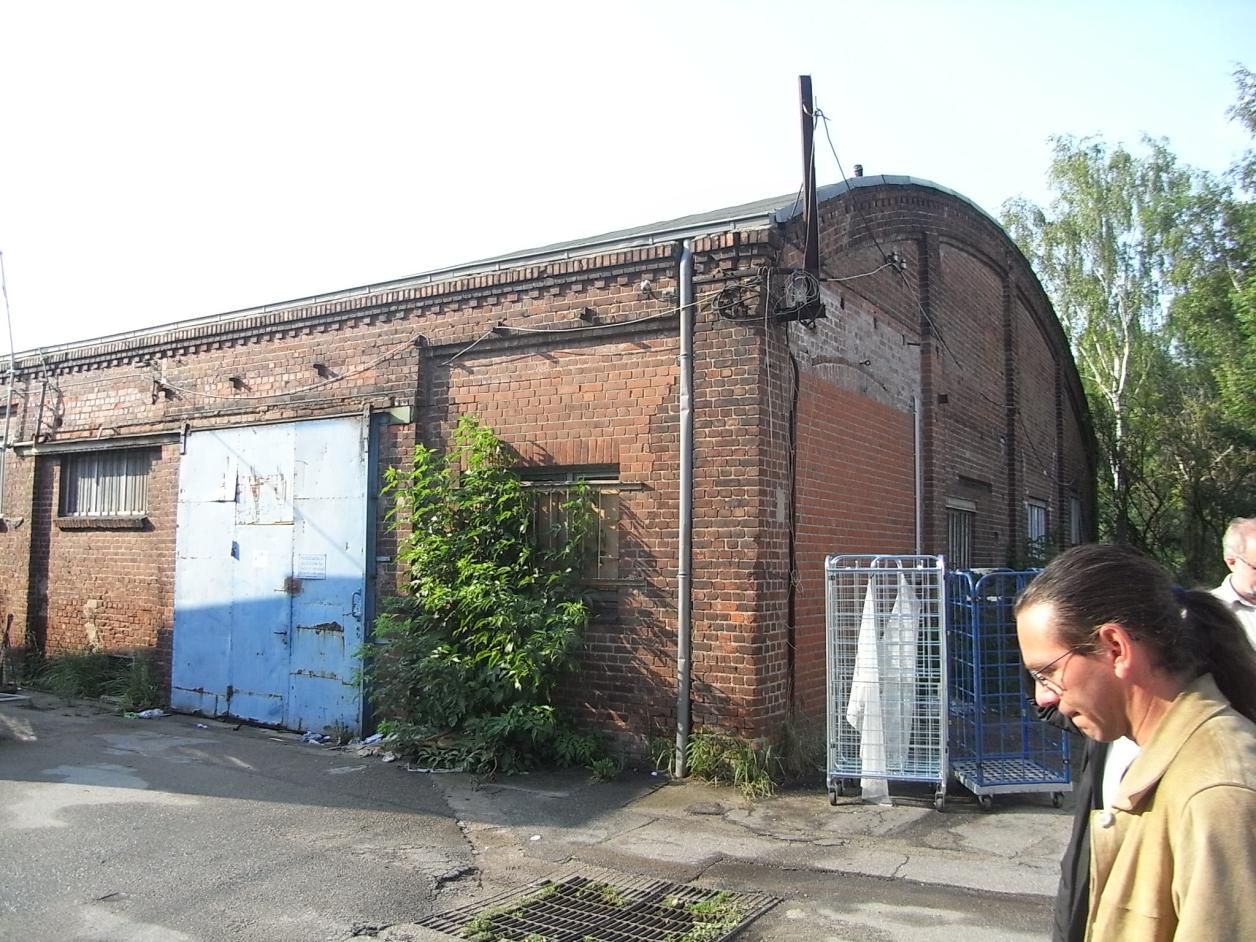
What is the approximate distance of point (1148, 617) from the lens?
1752 millimetres

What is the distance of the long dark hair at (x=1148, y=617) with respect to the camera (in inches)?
68.9

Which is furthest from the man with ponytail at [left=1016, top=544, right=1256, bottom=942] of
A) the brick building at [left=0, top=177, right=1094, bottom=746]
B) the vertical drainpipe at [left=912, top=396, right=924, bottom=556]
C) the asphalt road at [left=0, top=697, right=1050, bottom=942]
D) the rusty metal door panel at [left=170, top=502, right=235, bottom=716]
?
the rusty metal door panel at [left=170, top=502, right=235, bottom=716]

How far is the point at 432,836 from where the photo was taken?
6145mm

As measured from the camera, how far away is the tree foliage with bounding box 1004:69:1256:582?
19594 mm

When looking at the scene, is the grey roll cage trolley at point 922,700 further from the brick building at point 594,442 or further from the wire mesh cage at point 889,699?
the brick building at point 594,442

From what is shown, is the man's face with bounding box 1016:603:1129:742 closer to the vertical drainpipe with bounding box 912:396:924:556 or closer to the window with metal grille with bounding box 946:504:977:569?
the vertical drainpipe with bounding box 912:396:924:556

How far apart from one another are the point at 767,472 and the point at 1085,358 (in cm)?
2216

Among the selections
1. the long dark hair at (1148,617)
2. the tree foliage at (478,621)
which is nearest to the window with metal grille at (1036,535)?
the tree foliage at (478,621)

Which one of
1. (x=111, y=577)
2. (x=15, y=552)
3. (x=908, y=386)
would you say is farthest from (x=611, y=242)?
(x=15, y=552)

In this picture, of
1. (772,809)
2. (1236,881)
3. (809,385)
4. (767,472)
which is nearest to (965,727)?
(772,809)

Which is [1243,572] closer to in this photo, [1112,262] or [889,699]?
[889,699]

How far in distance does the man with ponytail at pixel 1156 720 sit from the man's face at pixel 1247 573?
2.36 meters

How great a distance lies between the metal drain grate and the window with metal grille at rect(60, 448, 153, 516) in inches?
334

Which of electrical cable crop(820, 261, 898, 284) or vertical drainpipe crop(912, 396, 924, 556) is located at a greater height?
electrical cable crop(820, 261, 898, 284)
